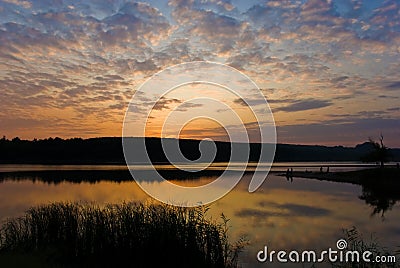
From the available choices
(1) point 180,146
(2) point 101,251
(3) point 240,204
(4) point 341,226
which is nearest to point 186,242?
(2) point 101,251

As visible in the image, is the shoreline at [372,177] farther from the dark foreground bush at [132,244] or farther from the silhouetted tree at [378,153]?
the dark foreground bush at [132,244]

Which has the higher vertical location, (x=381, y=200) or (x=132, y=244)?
(x=132, y=244)

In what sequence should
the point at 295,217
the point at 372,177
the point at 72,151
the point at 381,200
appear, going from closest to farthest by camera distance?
the point at 295,217
the point at 381,200
the point at 372,177
the point at 72,151

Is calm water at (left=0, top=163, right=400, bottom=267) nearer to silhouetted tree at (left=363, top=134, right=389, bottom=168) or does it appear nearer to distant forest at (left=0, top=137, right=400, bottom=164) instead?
silhouetted tree at (left=363, top=134, right=389, bottom=168)

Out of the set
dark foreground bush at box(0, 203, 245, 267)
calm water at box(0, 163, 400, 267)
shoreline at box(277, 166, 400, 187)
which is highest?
shoreline at box(277, 166, 400, 187)

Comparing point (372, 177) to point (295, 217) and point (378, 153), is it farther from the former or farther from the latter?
point (295, 217)

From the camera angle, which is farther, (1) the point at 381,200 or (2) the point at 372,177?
(2) the point at 372,177

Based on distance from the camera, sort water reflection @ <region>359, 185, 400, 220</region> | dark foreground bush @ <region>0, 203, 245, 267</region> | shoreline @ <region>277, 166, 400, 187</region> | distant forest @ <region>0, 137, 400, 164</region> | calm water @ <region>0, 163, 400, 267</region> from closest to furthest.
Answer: dark foreground bush @ <region>0, 203, 245, 267</region>, calm water @ <region>0, 163, 400, 267</region>, water reflection @ <region>359, 185, 400, 220</region>, shoreline @ <region>277, 166, 400, 187</region>, distant forest @ <region>0, 137, 400, 164</region>

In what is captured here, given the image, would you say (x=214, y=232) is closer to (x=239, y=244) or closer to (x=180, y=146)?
(x=239, y=244)

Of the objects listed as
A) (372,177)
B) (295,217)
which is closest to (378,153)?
(372,177)

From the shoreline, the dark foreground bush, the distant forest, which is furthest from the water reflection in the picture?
the distant forest

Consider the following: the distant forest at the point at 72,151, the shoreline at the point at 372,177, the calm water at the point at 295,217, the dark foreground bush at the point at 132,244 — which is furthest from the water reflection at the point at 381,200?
the distant forest at the point at 72,151

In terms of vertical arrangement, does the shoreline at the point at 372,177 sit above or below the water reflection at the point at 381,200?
above

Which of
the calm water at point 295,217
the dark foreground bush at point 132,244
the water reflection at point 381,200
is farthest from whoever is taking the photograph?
the water reflection at point 381,200
